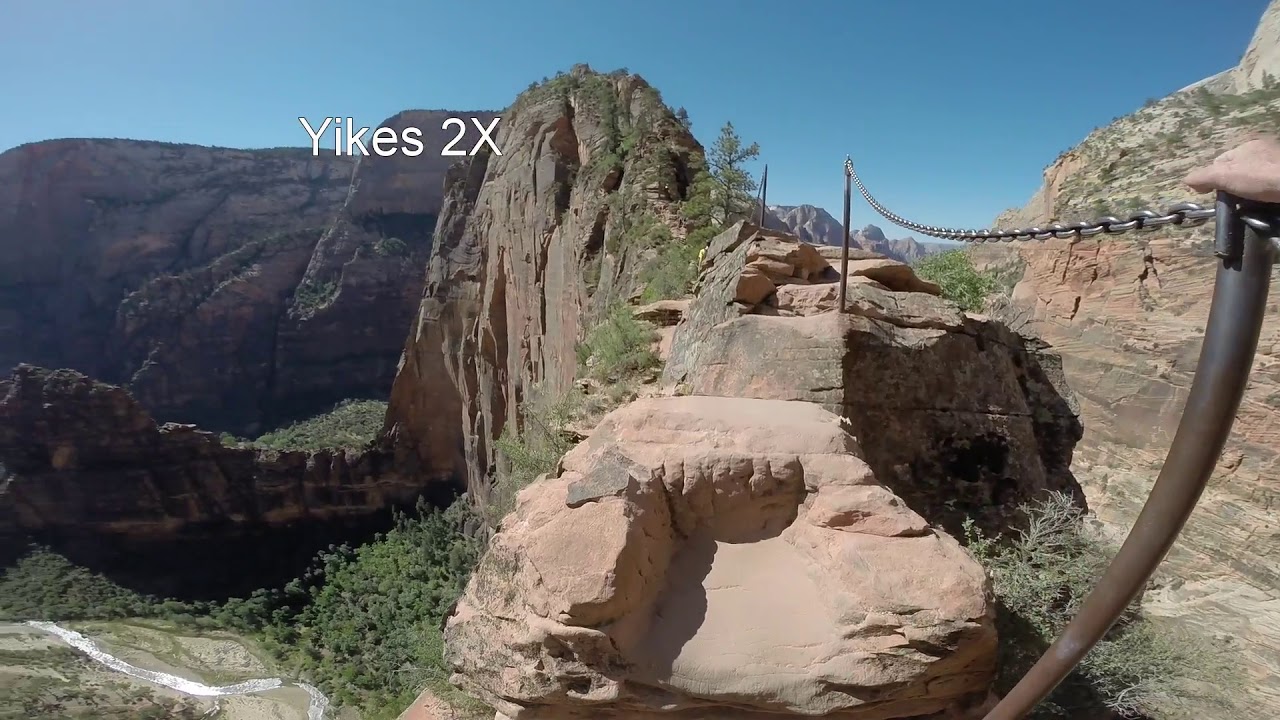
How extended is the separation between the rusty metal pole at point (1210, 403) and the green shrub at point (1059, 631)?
2.85 meters

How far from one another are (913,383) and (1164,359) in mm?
10201

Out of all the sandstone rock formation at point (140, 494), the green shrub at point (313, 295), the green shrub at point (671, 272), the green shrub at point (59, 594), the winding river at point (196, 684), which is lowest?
the winding river at point (196, 684)

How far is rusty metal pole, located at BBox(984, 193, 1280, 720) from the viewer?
5.01ft

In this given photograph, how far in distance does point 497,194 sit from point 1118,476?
23.3 meters

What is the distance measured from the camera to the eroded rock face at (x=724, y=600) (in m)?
3.23

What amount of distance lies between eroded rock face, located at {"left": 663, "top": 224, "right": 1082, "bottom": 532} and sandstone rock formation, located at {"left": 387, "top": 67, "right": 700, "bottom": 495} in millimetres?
7232

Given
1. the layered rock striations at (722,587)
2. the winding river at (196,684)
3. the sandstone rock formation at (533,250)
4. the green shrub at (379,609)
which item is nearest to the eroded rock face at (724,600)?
the layered rock striations at (722,587)

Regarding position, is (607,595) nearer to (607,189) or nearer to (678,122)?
(607,189)

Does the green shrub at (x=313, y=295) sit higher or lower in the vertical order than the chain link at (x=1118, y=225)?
higher

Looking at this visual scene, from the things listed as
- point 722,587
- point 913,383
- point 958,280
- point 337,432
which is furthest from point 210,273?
point 722,587

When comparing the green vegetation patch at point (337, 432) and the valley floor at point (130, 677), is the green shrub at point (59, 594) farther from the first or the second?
the green vegetation patch at point (337, 432)

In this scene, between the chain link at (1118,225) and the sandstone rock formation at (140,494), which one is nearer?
the chain link at (1118,225)

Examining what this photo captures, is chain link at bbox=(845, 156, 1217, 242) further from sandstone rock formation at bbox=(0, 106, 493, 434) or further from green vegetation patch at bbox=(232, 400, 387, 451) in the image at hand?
sandstone rock formation at bbox=(0, 106, 493, 434)

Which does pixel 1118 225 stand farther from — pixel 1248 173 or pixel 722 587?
pixel 722 587
